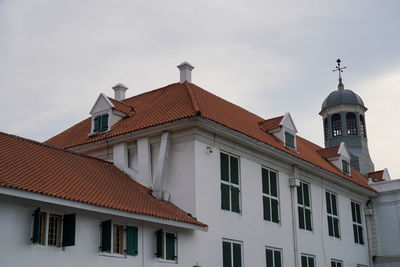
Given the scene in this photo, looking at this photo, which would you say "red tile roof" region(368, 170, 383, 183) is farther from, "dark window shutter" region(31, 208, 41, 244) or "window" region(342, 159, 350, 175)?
"dark window shutter" region(31, 208, 41, 244)

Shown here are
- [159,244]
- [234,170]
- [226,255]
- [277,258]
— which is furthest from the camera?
[277,258]

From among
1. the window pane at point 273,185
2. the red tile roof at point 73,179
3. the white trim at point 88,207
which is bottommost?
the white trim at point 88,207

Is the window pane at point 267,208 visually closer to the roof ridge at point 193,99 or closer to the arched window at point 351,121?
the roof ridge at point 193,99

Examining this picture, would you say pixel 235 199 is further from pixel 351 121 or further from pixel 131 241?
pixel 351 121

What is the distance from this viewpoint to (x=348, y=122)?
39031 millimetres

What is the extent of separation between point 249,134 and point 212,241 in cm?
473

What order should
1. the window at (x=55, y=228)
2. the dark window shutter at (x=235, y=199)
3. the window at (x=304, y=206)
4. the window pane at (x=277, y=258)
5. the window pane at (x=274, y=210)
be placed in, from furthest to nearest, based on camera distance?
1. the window at (x=304, y=206)
2. the window pane at (x=274, y=210)
3. the window pane at (x=277, y=258)
4. the dark window shutter at (x=235, y=199)
5. the window at (x=55, y=228)

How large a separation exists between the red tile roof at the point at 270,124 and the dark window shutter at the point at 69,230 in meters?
12.8

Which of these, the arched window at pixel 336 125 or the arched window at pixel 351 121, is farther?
the arched window at pixel 336 125

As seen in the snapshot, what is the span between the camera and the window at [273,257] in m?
22.4

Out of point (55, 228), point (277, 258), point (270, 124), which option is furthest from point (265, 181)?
point (55, 228)

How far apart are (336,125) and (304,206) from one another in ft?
48.6

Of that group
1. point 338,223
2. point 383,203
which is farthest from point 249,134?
point 383,203

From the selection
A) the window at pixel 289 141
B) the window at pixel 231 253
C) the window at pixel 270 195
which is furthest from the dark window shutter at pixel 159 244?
the window at pixel 289 141
